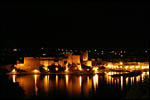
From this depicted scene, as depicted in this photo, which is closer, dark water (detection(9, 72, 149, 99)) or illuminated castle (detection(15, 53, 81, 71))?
dark water (detection(9, 72, 149, 99))

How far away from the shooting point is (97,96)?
7.75 metres

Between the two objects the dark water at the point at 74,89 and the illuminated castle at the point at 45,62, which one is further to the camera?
the illuminated castle at the point at 45,62

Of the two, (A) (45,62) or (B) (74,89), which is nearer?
(B) (74,89)

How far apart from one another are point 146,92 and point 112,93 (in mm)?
3095

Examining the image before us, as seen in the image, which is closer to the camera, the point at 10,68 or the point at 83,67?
the point at 10,68

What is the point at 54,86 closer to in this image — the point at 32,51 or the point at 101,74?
the point at 101,74

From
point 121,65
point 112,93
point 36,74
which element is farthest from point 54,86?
point 121,65

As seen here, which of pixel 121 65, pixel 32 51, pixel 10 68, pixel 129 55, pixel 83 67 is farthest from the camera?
pixel 129 55

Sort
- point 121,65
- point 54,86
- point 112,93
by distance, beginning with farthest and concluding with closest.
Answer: point 121,65 < point 54,86 < point 112,93

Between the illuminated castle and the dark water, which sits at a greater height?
the illuminated castle

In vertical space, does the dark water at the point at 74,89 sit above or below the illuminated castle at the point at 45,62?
below

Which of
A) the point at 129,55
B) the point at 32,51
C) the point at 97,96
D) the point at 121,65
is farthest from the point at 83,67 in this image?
the point at 129,55

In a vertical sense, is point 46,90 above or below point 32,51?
below

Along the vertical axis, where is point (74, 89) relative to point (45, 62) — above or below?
below
